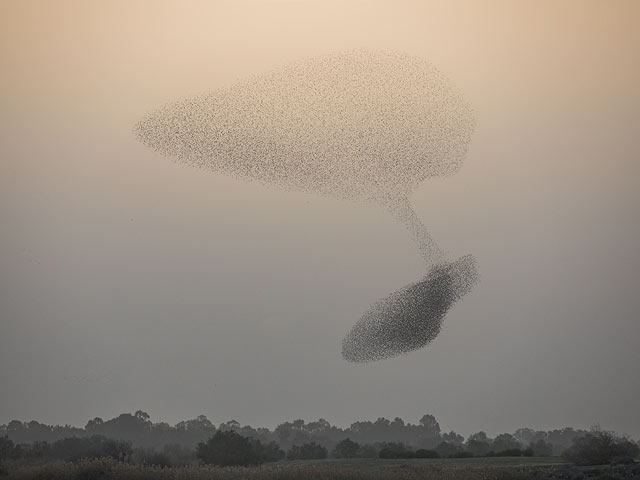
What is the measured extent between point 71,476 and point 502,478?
61.8 ft

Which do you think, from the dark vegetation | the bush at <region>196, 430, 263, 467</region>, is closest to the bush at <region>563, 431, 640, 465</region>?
the dark vegetation

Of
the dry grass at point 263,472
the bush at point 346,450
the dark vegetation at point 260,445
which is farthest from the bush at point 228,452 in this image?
the bush at point 346,450

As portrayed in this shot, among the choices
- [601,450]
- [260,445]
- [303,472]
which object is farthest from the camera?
[260,445]

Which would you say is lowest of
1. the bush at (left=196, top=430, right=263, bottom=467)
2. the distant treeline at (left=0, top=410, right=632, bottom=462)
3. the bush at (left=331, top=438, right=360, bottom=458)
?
the bush at (left=196, top=430, right=263, bottom=467)

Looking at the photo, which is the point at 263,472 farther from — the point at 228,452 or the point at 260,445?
the point at 260,445

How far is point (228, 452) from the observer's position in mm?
49938

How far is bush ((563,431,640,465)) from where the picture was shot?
42.5 m

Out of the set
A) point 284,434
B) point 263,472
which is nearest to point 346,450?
point 263,472

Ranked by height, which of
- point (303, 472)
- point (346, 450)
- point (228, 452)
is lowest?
point (303, 472)

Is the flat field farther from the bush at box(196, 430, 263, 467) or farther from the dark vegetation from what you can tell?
the bush at box(196, 430, 263, 467)

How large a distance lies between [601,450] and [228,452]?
66.5ft

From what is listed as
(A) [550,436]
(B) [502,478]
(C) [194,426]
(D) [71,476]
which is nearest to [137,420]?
(C) [194,426]

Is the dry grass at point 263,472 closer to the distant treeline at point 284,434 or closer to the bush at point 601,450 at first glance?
the bush at point 601,450

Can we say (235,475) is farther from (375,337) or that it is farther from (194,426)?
(194,426)
